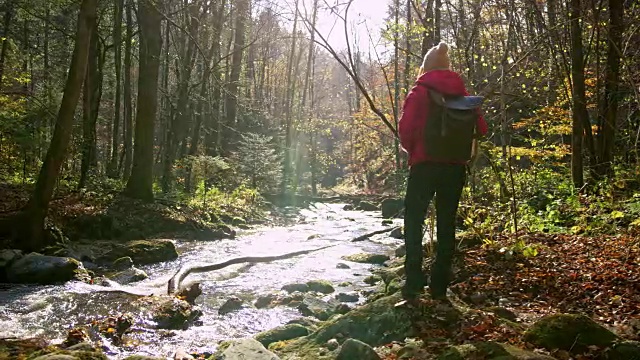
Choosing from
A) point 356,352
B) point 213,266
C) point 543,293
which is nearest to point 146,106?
point 213,266

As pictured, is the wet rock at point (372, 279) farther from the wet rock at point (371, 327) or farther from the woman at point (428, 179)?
the wet rock at point (371, 327)

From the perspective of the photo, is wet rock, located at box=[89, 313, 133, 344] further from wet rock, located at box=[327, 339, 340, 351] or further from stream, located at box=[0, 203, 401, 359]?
wet rock, located at box=[327, 339, 340, 351]

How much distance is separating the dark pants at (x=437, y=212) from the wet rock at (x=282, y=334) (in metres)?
1.34

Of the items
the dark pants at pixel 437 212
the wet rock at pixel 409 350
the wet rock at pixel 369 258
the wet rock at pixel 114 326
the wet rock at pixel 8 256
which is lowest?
the wet rock at pixel 369 258

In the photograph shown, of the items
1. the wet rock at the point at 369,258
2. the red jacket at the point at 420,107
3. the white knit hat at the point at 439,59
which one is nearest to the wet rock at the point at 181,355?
the red jacket at the point at 420,107

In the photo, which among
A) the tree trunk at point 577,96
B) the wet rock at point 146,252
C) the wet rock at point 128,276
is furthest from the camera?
the tree trunk at point 577,96

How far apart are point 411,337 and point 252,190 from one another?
1772 cm

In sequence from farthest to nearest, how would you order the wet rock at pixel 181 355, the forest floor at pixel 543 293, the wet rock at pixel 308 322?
the wet rock at pixel 308 322, the wet rock at pixel 181 355, the forest floor at pixel 543 293

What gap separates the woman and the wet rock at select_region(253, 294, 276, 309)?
3101 millimetres

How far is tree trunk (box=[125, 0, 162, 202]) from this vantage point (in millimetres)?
14516

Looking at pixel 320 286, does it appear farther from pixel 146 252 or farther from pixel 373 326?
pixel 146 252

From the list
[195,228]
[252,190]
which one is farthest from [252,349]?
[252,190]

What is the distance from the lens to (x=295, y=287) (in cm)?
800

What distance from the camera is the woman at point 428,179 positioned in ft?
14.3
